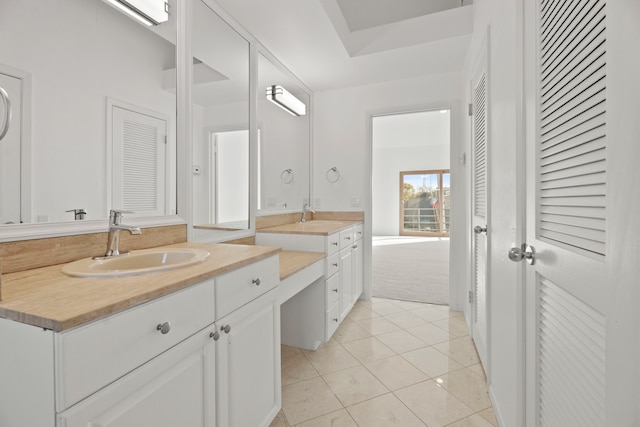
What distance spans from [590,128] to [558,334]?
1.85 feet

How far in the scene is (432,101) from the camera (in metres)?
3.00

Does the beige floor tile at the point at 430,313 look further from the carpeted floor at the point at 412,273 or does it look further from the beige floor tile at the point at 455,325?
the carpeted floor at the point at 412,273

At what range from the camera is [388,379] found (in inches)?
72.3

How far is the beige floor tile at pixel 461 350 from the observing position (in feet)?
6.71

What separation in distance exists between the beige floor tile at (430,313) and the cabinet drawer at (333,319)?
0.89 meters

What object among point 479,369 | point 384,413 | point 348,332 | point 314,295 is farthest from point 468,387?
point 314,295

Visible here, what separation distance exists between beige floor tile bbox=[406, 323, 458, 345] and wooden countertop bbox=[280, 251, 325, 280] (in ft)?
3.45

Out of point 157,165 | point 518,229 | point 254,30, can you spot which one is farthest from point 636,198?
point 254,30

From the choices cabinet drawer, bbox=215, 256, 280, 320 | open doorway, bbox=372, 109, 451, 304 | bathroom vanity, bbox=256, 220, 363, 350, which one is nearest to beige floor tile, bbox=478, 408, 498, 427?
bathroom vanity, bbox=256, 220, 363, 350

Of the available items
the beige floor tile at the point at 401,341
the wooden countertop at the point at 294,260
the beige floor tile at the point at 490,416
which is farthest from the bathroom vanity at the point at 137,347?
the beige floor tile at the point at 401,341

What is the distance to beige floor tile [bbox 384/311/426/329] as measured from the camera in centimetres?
263

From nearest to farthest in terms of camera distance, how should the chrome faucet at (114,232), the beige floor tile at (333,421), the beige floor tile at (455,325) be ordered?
the chrome faucet at (114,232) → the beige floor tile at (333,421) → the beige floor tile at (455,325)

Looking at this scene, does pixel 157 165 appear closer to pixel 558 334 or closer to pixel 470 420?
pixel 558 334

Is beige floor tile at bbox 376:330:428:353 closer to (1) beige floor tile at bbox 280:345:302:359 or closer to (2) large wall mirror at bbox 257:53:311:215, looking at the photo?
(1) beige floor tile at bbox 280:345:302:359
